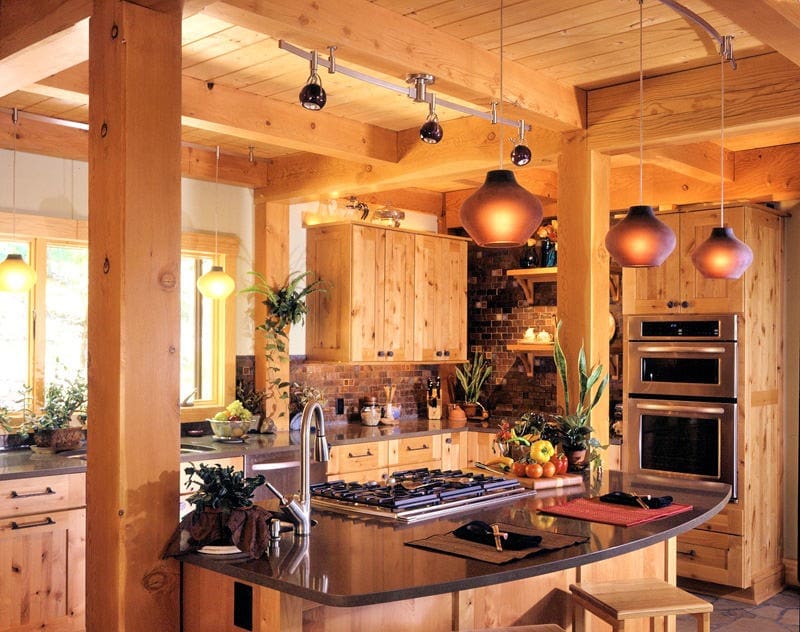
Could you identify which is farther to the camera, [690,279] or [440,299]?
[440,299]

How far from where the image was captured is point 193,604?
2.90 meters

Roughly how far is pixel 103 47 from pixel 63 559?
2.96m

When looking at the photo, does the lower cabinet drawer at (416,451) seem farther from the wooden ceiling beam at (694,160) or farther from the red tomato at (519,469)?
the wooden ceiling beam at (694,160)

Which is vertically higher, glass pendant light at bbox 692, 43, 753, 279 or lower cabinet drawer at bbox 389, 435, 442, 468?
glass pendant light at bbox 692, 43, 753, 279

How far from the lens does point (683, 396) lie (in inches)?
242

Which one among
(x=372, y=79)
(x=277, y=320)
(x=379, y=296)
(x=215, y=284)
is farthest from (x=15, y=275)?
(x=379, y=296)

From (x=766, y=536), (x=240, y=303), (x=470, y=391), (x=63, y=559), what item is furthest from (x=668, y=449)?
(x=63, y=559)

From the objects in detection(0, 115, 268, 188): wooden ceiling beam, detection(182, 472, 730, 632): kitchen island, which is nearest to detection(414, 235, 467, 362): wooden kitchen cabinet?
detection(0, 115, 268, 188): wooden ceiling beam

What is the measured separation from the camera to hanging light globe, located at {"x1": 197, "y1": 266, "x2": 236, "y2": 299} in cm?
588

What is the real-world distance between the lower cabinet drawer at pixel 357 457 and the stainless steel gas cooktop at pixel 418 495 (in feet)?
6.95

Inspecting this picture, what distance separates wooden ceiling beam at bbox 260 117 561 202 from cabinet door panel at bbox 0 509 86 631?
8.96 feet

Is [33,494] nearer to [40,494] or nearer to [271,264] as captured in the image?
[40,494]

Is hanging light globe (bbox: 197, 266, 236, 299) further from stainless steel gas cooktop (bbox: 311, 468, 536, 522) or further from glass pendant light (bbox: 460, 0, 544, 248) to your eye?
glass pendant light (bbox: 460, 0, 544, 248)

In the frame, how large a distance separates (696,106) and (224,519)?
3.09 meters
